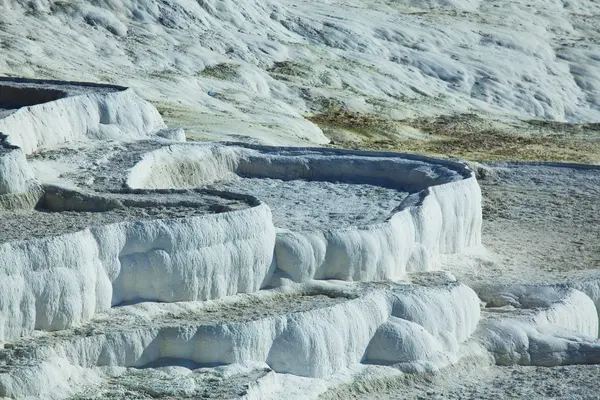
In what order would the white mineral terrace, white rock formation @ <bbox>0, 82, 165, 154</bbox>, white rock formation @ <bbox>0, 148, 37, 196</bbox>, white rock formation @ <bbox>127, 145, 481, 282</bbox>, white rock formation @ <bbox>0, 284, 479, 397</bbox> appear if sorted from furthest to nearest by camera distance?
white rock formation @ <bbox>0, 82, 165, 154</bbox> → white rock formation @ <bbox>0, 148, 37, 196</bbox> → white rock formation @ <bbox>127, 145, 481, 282</bbox> → the white mineral terrace → white rock formation @ <bbox>0, 284, 479, 397</bbox>

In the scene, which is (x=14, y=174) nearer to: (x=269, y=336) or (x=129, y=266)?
(x=129, y=266)

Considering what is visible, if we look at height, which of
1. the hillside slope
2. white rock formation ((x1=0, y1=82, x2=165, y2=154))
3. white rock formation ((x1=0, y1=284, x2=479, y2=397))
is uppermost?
white rock formation ((x1=0, y1=284, x2=479, y2=397))

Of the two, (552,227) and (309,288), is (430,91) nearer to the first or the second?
(552,227)

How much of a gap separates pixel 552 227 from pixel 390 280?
13.7ft

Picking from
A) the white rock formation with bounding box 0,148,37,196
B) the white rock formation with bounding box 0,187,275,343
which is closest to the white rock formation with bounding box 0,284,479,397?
the white rock formation with bounding box 0,187,275,343

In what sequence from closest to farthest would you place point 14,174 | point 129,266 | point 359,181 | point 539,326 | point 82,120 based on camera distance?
point 129,266 → point 539,326 → point 14,174 → point 359,181 → point 82,120

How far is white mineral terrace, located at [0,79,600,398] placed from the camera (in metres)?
11.3

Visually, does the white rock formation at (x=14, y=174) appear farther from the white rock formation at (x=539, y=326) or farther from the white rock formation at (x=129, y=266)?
the white rock formation at (x=539, y=326)

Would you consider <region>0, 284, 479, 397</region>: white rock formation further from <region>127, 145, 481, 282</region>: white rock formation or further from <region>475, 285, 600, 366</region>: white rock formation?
<region>127, 145, 481, 282</region>: white rock formation

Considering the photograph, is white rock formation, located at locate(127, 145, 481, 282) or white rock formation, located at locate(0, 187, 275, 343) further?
white rock formation, located at locate(127, 145, 481, 282)

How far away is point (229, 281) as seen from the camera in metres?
12.9

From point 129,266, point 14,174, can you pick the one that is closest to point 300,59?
point 14,174

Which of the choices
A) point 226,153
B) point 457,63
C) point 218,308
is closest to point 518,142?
point 457,63

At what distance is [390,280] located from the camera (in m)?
14.0
